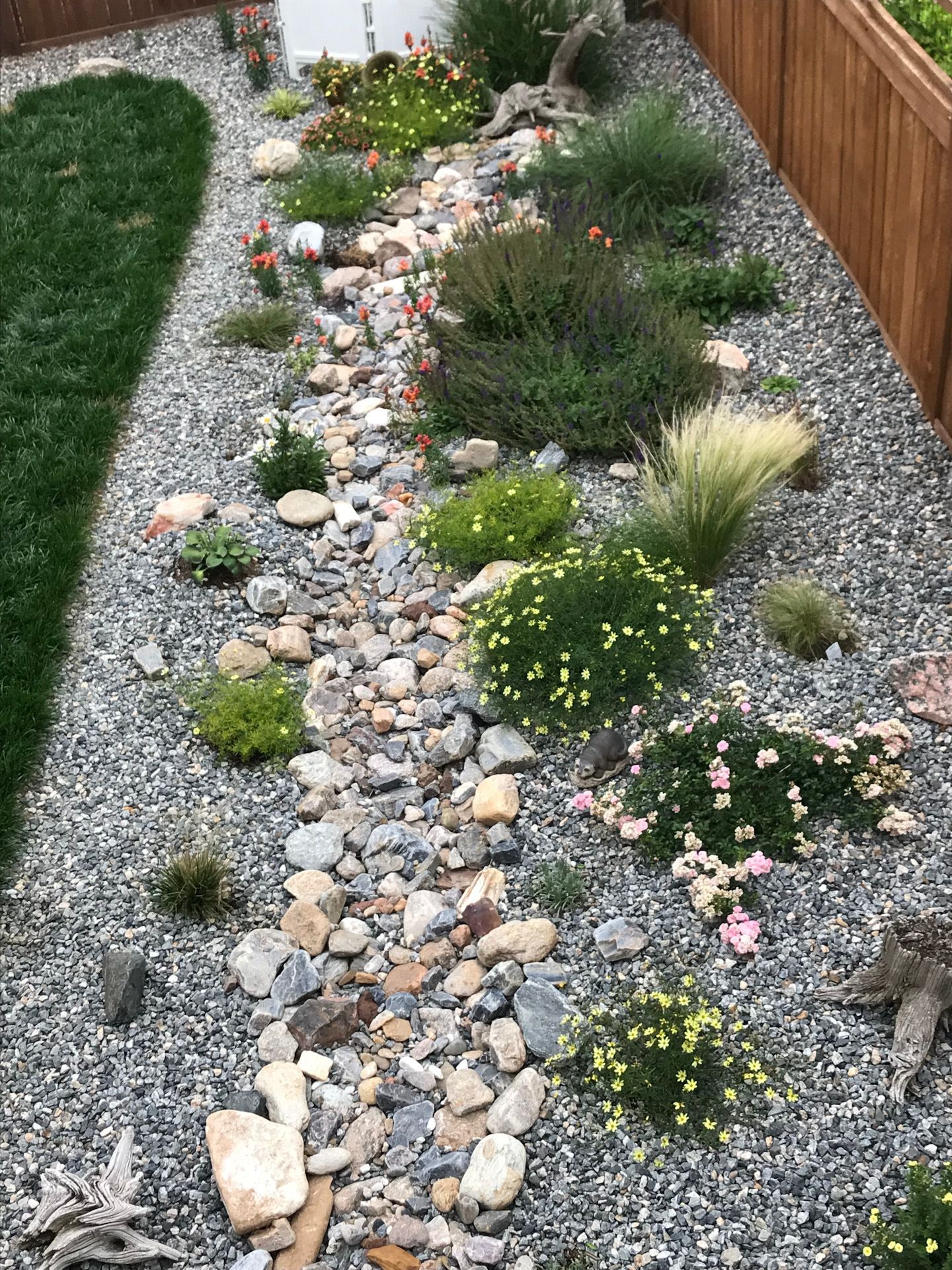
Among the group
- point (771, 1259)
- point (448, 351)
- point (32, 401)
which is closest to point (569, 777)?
point (771, 1259)

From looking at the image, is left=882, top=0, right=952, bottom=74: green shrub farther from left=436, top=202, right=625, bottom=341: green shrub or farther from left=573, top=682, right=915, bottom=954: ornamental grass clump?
left=573, top=682, right=915, bottom=954: ornamental grass clump

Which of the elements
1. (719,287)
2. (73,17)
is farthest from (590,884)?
(73,17)

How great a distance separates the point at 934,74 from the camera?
488 cm

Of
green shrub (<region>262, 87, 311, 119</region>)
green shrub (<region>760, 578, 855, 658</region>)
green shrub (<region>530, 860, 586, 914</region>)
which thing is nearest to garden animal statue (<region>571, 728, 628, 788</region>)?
green shrub (<region>530, 860, 586, 914</region>)

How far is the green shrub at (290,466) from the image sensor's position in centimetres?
571

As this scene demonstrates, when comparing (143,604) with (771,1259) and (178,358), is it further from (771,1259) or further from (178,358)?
(771,1259)

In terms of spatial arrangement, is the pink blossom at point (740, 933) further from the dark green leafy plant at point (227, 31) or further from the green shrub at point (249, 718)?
the dark green leafy plant at point (227, 31)

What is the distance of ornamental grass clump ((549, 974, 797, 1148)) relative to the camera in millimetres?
3217

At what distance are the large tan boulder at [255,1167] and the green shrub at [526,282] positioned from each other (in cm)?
387

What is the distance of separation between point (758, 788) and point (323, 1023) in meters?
1.55

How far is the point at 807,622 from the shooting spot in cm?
446

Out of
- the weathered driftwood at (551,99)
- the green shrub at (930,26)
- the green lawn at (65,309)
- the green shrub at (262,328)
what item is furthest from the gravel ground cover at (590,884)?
the weathered driftwood at (551,99)

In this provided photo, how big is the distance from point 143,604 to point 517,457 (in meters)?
1.80

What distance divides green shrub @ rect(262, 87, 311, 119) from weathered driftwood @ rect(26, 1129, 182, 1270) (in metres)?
8.07
